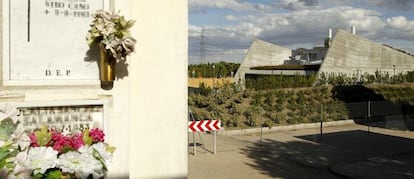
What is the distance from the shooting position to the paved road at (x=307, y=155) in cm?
1158

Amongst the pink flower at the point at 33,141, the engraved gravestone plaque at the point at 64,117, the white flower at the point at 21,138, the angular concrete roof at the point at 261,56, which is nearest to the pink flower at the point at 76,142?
the pink flower at the point at 33,141

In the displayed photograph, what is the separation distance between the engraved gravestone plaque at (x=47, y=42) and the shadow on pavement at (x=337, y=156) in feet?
25.0

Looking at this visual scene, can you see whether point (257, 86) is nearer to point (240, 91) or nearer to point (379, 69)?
point (240, 91)

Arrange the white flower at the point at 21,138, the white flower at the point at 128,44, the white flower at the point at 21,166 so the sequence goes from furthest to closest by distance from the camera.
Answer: the white flower at the point at 128,44, the white flower at the point at 21,138, the white flower at the point at 21,166

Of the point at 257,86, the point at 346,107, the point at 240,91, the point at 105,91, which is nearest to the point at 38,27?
the point at 105,91

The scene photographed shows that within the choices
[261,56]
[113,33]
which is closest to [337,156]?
[113,33]

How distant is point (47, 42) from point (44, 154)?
5.91 ft

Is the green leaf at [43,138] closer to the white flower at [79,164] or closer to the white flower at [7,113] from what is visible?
the white flower at [79,164]

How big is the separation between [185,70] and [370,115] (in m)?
20.6

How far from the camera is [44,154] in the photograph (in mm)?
3219

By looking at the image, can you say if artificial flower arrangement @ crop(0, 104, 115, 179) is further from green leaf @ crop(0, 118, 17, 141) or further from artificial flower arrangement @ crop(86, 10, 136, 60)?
artificial flower arrangement @ crop(86, 10, 136, 60)

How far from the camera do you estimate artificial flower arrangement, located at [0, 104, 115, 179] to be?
287 cm

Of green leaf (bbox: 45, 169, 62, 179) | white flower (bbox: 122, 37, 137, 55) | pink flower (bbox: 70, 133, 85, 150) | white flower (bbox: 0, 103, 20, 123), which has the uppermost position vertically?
white flower (bbox: 122, 37, 137, 55)

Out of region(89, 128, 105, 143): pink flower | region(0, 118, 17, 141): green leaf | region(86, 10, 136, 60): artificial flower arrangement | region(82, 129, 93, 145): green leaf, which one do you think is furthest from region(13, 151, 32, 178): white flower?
region(86, 10, 136, 60): artificial flower arrangement
